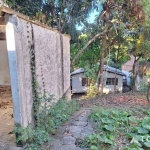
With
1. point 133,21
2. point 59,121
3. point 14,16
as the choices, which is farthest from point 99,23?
point 14,16

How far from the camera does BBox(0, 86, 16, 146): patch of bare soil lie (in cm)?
319

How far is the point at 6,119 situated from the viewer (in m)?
4.02

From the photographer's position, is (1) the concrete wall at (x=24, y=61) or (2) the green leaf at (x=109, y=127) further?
(2) the green leaf at (x=109, y=127)

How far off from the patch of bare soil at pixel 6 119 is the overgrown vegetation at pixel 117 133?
1.25 m

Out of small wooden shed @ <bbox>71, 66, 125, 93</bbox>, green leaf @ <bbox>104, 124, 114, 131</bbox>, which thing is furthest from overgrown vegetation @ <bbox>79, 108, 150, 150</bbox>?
small wooden shed @ <bbox>71, 66, 125, 93</bbox>

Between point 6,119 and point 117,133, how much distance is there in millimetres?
2358

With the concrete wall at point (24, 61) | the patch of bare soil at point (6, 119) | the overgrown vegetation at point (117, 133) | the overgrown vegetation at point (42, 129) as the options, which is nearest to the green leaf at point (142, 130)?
the overgrown vegetation at point (117, 133)

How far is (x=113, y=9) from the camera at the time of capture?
9.02 meters

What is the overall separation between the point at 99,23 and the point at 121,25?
5.15ft

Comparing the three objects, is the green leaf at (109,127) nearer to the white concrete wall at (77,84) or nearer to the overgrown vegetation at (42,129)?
the overgrown vegetation at (42,129)

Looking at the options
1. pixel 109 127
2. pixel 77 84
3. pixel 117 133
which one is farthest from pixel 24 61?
pixel 77 84

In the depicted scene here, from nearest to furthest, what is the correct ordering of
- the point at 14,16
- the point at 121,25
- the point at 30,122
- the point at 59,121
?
the point at 14,16 → the point at 30,122 → the point at 59,121 → the point at 121,25

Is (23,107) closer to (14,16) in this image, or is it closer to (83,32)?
(14,16)

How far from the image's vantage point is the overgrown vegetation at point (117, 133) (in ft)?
10.3
